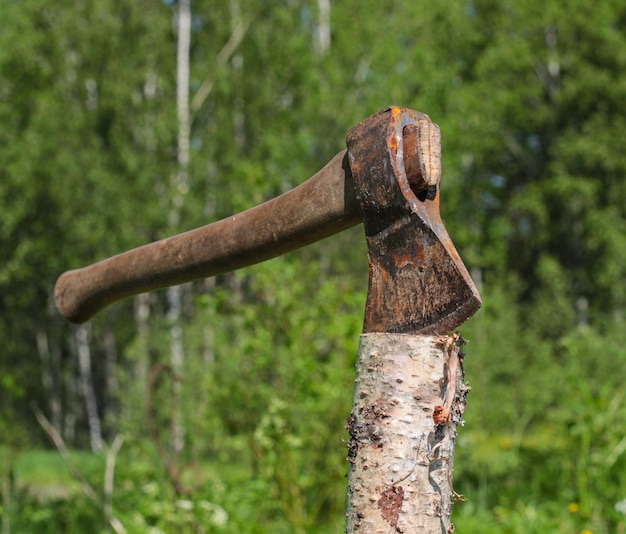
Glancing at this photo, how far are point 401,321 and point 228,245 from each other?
18.3 inches

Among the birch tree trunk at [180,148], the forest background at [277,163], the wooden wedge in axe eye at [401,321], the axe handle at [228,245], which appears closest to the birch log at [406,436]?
the wooden wedge in axe eye at [401,321]

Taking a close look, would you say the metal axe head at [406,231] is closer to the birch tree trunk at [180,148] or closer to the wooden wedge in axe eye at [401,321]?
the wooden wedge in axe eye at [401,321]

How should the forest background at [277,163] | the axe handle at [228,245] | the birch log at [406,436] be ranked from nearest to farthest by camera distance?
the birch log at [406,436] < the axe handle at [228,245] < the forest background at [277,163]

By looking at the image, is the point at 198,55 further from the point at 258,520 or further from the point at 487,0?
the point at 258,520

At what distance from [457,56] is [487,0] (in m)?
1.50

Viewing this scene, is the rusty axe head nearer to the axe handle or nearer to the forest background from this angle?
the axe handle

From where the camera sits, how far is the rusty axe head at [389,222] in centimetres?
125

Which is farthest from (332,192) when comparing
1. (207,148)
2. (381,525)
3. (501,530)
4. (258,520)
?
(207,148)

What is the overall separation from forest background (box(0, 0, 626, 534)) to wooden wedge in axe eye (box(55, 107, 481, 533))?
430cm

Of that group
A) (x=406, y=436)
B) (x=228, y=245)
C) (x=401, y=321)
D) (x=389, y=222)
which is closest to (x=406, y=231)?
(x=389, y=222)

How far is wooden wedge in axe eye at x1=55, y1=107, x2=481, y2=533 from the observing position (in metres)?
1.21

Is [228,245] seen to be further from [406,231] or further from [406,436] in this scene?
[406,436]

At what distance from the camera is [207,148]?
15.0 metres

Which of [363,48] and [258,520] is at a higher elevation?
[363,48]
